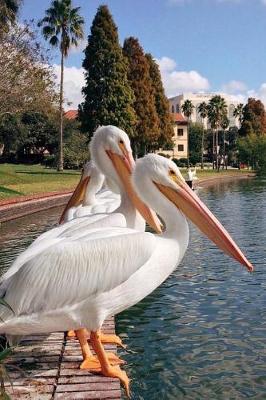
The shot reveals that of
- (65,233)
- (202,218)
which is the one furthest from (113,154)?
(202,218)

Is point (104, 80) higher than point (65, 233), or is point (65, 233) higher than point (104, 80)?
point (104, 80)

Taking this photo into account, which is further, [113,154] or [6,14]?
[6,14]

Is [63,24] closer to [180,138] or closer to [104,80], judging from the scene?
[104,80]

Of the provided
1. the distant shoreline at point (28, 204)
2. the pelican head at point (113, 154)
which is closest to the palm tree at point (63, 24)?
the distant shoreline at point (28, 204)

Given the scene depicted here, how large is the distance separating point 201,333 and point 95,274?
104 inches

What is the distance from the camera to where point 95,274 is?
11.2 ft

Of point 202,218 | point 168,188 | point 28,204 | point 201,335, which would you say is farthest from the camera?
point 28,204

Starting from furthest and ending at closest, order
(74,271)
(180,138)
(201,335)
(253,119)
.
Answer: (180,138) → (253,119) → (201,335) → (74,271)

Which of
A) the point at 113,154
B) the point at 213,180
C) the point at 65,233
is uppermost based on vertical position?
the point at 113,154

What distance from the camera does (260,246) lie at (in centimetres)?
1091

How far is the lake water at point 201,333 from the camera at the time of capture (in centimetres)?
444

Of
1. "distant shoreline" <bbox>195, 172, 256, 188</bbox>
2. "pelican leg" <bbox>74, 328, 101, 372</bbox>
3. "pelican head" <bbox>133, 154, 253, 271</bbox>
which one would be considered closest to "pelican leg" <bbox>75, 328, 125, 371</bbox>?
"pelican leg" <bbox>74, 328, 101, 372</bbox>

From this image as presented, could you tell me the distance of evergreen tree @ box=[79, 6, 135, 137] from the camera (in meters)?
38.3

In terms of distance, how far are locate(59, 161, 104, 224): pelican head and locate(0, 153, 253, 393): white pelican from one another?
9.70 ft
